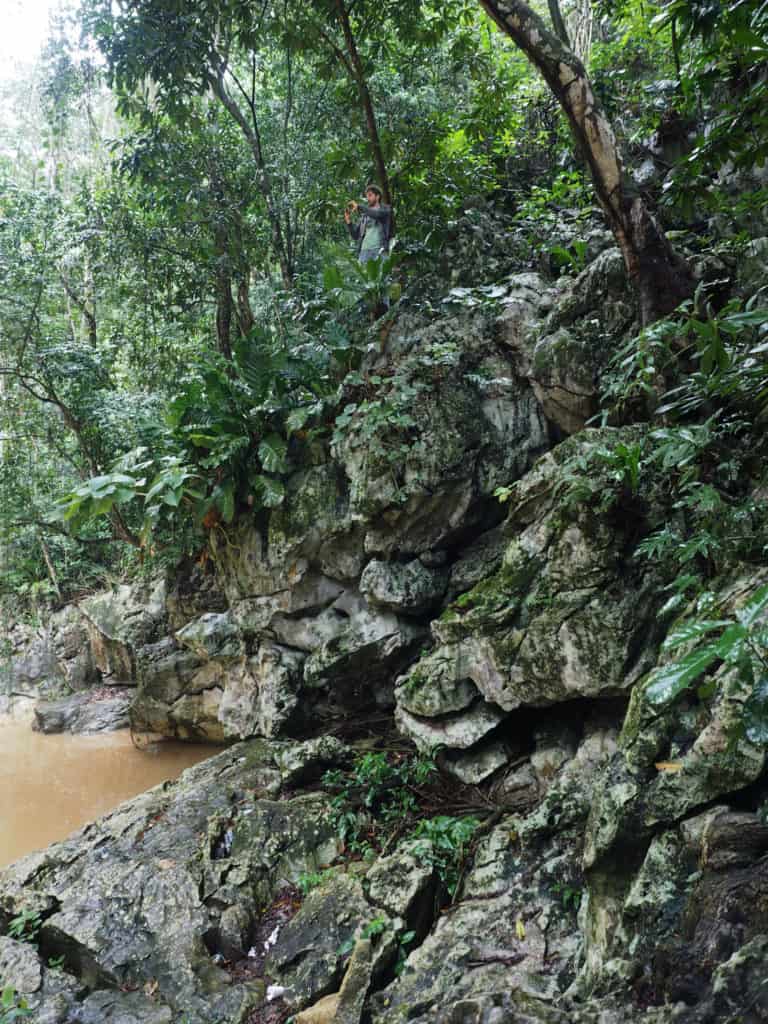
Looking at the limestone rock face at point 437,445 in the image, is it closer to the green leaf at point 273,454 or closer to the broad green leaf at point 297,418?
the broad green leaf at point 297,418

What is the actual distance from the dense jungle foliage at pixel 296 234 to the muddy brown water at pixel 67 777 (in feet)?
8.22

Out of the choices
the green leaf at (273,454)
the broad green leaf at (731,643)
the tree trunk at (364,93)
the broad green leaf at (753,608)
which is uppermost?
the tree trunk at (364,93)

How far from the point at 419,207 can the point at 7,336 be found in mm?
6213

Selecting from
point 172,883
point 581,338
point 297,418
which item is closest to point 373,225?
point 297,418

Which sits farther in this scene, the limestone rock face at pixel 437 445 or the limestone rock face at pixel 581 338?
the limestone rock face at pixel 437 445

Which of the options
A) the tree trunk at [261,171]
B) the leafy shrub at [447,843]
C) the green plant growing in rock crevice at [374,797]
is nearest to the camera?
the leafy shrub at [447,843]

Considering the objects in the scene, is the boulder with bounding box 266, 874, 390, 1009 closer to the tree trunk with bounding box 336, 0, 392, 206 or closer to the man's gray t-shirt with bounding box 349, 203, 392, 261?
the man's gray t-shirt with bounding box 349, 203, 392, 261

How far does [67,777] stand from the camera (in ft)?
25.5

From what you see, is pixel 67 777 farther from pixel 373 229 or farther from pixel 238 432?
pixel 373 229

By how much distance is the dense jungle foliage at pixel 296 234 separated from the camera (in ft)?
13.5

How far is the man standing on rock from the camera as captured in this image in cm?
682

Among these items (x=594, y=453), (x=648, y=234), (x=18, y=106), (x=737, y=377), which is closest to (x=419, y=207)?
(x=648, y=234)

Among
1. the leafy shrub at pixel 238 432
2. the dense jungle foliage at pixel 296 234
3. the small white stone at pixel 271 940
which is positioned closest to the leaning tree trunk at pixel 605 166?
the dense jungle foliage at pixel 296 234

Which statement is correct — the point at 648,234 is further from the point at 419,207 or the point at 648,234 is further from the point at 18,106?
the point at 18,106
